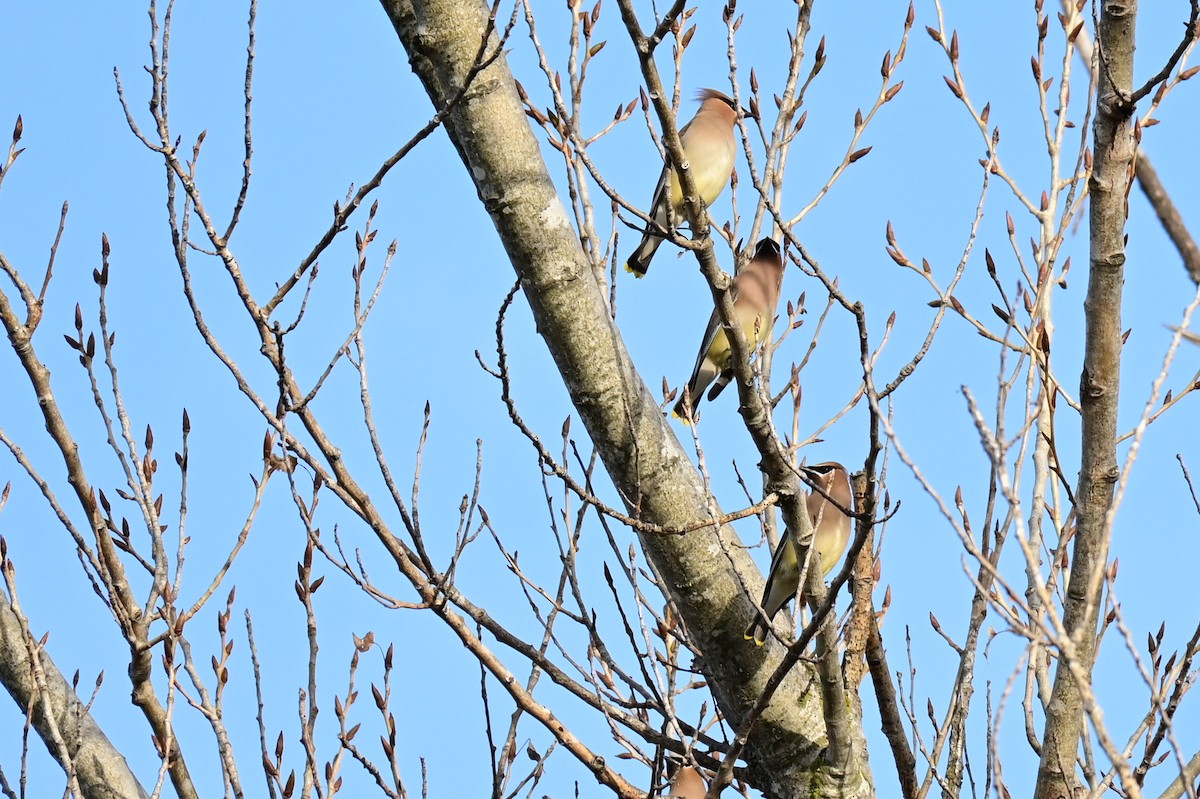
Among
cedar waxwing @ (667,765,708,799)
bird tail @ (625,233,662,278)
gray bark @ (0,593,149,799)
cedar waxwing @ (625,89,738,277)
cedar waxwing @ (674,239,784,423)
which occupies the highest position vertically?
cedar waxwing @ (625,89,738,277)

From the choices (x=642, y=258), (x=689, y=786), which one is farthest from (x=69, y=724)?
(x=642, y=258)

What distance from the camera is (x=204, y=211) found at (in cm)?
254

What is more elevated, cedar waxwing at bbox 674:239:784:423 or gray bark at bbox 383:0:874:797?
cedar waxwing at bbox 674:239:784:423

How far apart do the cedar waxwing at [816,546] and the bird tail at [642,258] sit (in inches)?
63.9

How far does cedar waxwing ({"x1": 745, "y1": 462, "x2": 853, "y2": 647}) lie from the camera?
2822 millimetres

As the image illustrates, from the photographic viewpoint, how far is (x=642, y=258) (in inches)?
204

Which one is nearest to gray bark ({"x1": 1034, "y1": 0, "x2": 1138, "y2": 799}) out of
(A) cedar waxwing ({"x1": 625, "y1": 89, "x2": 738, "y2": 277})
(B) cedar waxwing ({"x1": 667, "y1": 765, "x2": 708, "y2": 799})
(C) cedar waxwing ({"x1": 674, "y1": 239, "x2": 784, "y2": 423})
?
(B) cedar waxwing ({"x1": 667, "y1": 765, "x2": 708, "y2": 799})

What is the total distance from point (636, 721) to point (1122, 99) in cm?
165

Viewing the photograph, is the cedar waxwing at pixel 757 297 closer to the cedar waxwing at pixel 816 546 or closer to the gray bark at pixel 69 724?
the cedar waxwing at pixel 816 546

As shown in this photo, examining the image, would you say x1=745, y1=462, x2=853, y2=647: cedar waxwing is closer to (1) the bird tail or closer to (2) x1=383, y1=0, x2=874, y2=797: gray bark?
(2) x1=383, y1=0, x2=874, y2=797: gray bark

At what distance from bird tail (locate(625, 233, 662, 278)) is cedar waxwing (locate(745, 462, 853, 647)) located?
1624 mm

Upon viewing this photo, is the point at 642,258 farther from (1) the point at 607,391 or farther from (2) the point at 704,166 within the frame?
(1) the point at 607,391

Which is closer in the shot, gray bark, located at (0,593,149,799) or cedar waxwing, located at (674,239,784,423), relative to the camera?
gray bark, located at (0,593,149,799)

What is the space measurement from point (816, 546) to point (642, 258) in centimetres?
261
